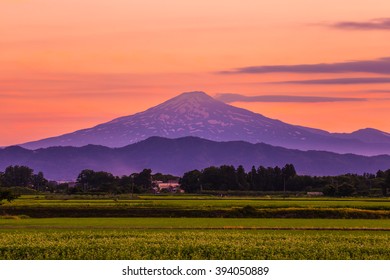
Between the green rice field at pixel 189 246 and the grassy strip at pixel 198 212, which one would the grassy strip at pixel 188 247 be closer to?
the green rice field at pixel 189 246

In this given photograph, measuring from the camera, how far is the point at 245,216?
88.7m

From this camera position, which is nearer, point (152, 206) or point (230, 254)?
point (230, 254)

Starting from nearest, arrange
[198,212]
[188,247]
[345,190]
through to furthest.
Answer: [188,247], [198,212], [345,190]

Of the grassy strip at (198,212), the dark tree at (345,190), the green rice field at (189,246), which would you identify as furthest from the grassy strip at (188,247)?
the dark tree at (345,190)

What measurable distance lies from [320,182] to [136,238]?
488 ft

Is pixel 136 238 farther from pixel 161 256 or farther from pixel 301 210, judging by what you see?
pixel 301 210

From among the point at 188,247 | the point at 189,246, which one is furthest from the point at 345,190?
the point at 188,247

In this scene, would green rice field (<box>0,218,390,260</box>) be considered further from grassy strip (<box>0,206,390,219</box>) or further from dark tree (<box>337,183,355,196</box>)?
dark tree (<box>337,183,355,196</box>)

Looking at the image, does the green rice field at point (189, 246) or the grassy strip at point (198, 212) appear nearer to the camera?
the green rice field at point (189, 246)

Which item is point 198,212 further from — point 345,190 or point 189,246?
point 345,190

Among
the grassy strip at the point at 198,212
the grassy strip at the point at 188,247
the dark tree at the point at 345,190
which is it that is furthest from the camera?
the dark tree at the point at 345,190

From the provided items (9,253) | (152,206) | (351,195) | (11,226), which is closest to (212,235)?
(9,253)

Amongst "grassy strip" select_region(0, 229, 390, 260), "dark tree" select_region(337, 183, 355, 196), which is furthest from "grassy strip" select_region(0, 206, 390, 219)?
"dark tree" select_region(337, 183, 355, 196)

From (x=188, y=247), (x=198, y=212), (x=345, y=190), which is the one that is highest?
(x=345, y=190)
